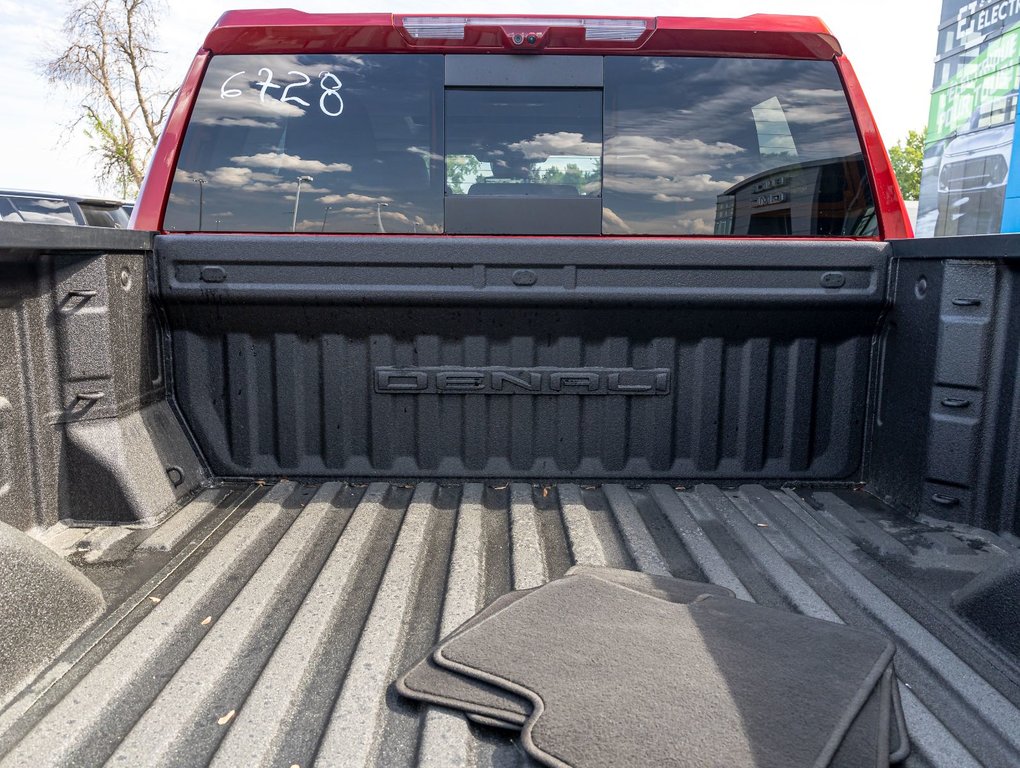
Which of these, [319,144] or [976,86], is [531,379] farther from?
[976,86]

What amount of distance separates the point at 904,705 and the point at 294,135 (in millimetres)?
2367

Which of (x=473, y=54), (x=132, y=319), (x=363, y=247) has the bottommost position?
(x=132, y=319)

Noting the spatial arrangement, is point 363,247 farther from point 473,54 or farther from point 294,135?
point 473,54

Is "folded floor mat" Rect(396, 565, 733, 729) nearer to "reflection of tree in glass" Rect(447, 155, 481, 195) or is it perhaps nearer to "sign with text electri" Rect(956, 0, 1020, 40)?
"reflection of tree in glass" Rect(447, 155, 481, 195)

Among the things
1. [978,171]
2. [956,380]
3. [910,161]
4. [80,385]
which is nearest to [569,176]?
[956,380]

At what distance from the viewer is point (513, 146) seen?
2.55m

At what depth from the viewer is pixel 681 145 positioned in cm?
257

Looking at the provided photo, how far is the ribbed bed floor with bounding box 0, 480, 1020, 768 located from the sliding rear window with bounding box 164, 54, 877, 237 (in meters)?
0.96

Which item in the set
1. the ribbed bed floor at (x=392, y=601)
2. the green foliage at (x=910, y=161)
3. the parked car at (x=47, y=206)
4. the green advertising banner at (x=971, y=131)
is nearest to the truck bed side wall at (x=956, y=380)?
the ribbed bed floor at (x=392, y=601)

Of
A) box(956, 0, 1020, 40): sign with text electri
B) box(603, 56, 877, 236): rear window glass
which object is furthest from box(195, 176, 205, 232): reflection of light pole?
box(956, 0, 1020, 40): sign with text electri

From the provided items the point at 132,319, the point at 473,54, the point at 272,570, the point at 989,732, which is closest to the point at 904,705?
the point at 989,732

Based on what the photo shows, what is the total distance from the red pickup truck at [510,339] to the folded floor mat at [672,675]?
0.66ft

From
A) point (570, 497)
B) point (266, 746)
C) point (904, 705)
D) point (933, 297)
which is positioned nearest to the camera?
point (266, 746)

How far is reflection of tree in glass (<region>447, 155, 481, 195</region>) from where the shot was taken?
8.41ft
